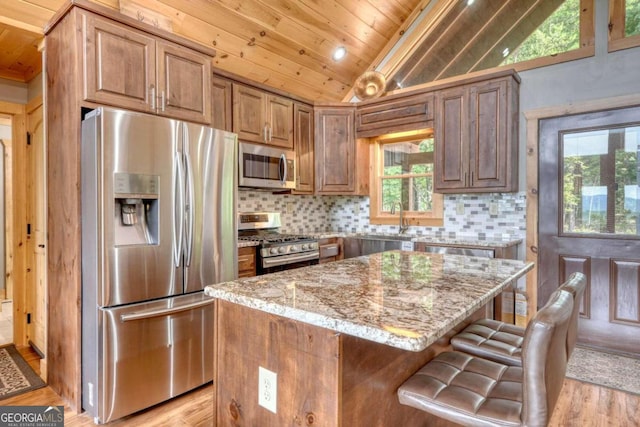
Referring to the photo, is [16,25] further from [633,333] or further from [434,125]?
[633,333]

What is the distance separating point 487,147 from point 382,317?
2847mm

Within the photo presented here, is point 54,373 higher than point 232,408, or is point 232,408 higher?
point 232,408

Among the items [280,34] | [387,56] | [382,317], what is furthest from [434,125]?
[382,317]

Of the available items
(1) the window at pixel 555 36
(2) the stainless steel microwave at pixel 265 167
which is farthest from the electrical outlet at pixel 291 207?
(1) the window at pixel 555 36

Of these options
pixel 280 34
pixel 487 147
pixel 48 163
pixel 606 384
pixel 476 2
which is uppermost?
pixel 476 2

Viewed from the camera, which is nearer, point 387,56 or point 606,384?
point 606,384

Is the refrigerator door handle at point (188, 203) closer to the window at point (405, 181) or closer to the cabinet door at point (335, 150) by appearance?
the cabinet door at point (335, 150)

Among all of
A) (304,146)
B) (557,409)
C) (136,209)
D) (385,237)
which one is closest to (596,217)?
(557,409)

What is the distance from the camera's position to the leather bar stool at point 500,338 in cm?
130

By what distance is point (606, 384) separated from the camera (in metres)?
2.46

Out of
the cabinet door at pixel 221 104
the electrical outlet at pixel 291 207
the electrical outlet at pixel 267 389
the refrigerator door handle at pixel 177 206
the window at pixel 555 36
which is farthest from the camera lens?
the electrical outlet at pixel 291 207

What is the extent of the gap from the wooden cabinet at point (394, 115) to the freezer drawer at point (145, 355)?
2537 mm

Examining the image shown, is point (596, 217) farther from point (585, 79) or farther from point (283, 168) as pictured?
point (283, 168)

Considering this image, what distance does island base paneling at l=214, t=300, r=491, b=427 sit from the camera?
3.44 ft
